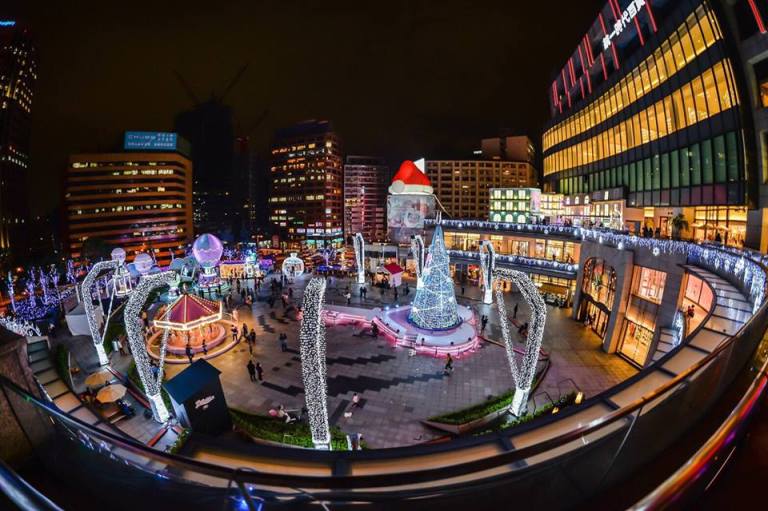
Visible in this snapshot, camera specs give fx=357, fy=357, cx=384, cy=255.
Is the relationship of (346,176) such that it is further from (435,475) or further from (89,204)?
(435,475)

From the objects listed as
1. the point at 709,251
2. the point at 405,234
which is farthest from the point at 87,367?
the point at 405,234

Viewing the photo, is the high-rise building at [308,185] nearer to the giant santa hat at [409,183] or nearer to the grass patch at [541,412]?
the giant santa hat at [409,183]

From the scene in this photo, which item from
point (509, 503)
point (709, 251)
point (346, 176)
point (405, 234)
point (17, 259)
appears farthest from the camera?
point (346, 176)

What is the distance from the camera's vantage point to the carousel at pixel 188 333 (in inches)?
870

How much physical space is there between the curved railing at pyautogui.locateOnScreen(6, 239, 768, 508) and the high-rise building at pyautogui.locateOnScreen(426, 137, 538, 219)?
102 metres

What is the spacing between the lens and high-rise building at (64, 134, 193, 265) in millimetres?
80438

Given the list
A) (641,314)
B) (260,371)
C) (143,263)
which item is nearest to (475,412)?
(260,371)

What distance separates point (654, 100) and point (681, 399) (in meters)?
35.0

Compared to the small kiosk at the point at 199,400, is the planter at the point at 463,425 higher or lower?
lower

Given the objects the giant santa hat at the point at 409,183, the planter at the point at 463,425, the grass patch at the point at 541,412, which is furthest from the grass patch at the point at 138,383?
the giant santa hat at the point at 409,183

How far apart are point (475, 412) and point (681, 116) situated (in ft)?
90.7

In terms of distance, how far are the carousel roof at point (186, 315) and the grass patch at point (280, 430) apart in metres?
9.19

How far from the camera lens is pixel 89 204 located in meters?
81.2

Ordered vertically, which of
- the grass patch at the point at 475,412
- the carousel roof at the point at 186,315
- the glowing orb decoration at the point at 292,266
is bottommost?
the grass patch at the point at 475,412
